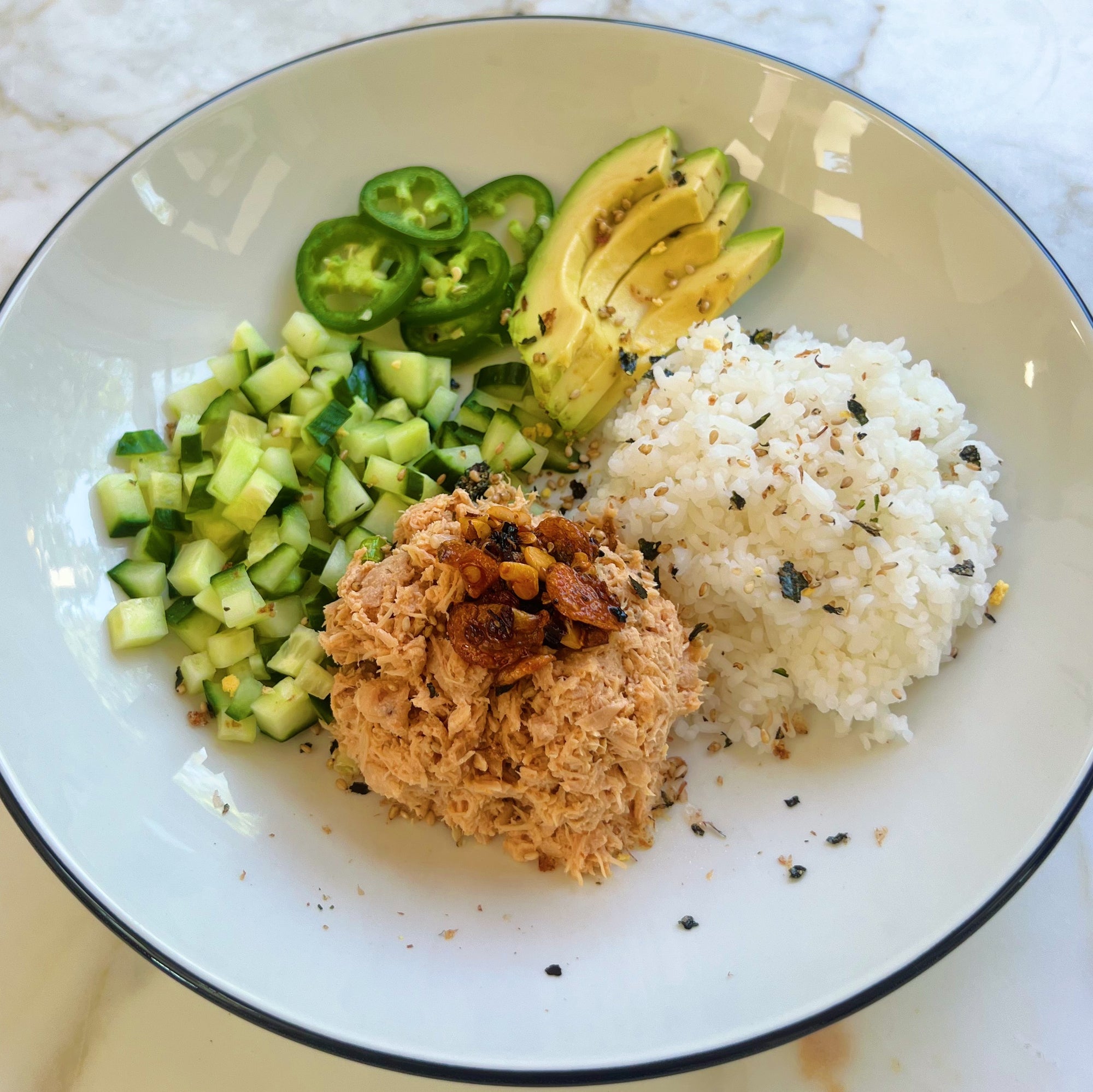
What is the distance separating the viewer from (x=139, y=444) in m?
2.65

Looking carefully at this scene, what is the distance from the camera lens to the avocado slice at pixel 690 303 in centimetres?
288

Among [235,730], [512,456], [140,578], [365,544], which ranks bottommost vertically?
[235,730]

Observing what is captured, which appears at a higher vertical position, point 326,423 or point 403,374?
point 403,374

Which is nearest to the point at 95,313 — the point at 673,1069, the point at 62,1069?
the point at 62,1069

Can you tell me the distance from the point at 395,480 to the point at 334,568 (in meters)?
0.33

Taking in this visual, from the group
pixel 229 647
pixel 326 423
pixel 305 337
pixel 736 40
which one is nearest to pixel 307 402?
pixel 326 423

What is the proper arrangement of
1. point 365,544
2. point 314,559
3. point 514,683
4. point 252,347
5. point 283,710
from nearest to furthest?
point 514,683
point 283,710
point 365,544
point 314,559
point 252,347

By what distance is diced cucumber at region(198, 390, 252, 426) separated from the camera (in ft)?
9.04

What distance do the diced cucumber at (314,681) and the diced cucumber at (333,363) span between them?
0.97 metres

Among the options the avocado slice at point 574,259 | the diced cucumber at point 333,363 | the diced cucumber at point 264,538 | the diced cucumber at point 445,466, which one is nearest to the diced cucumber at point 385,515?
the diced cucumber at point 445,466

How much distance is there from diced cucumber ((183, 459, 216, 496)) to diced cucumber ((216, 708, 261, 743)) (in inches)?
25.3

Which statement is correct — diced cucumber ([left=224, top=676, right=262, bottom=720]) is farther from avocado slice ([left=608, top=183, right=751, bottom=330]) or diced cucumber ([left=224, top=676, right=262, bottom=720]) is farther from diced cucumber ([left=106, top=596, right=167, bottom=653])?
avocado slice ([left=608, top=183, right=751, bottom=330])

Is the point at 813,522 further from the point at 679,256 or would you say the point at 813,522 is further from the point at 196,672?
the point at 196,672

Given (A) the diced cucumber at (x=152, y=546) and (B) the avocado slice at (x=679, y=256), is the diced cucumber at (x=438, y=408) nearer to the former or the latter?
(B) the avocado slice at (x=679, y=256)
